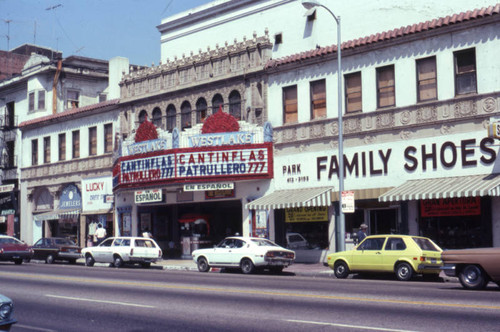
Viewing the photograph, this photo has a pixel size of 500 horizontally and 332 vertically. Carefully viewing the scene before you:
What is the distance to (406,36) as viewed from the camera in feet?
91.1

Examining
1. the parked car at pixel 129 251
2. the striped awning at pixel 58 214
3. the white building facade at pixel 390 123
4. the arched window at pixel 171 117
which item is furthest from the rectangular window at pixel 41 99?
the white building facade at pixel 390 123

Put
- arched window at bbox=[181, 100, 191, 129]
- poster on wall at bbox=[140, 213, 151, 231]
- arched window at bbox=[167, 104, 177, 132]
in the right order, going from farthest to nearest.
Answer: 1. poster on wall at bbox=[140, 213, 151, 231]
2. arched window at bbox=[167, 104, 177, 132]
3. arched window at bbox=[181, 100, 191, 129]

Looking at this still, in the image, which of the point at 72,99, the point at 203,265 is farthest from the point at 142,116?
the point at 203,265

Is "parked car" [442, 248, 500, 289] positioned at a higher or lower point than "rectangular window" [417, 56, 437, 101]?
lower

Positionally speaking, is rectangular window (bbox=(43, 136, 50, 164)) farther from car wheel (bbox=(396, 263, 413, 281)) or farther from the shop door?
car wheel (bbox=(396, 263, 413, 281))

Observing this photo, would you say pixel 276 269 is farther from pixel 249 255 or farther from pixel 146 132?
pixel 146 132

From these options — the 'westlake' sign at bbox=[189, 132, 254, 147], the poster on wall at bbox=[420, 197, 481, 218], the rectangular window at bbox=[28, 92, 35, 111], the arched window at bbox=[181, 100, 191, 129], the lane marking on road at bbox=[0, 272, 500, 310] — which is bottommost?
the lane marking on road at bbox=[0, 272, 500, 310]

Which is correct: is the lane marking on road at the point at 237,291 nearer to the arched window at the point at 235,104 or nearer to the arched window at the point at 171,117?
the arched window at the point at 235,104

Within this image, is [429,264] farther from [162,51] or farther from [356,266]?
[162,51]

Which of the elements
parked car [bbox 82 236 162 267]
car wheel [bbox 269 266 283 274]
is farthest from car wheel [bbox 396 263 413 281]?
parked car [bbox 82 236 162 267]

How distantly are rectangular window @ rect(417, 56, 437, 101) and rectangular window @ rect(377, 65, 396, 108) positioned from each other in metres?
1.22

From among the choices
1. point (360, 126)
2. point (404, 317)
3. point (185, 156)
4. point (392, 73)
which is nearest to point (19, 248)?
point (185, 156)

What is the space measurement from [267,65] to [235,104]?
9.69 ft

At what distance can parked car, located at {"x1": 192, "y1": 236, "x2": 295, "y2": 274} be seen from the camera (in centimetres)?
2534
